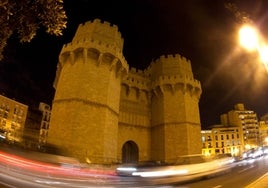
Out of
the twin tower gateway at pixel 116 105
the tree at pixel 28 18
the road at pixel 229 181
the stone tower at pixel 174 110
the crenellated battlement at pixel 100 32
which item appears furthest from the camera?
the stone tower at pixel 174 110

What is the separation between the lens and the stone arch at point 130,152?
81.6 feet

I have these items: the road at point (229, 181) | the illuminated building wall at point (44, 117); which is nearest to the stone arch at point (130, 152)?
the road at point (229, 181)

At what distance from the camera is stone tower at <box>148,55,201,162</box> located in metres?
23.6

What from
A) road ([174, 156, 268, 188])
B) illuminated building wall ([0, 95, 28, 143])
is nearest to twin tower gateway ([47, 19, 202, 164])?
road ([174, 156, 268, 188])

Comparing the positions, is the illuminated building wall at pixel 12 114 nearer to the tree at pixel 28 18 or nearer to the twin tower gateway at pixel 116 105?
the twin tower gateway at pixel 116 105

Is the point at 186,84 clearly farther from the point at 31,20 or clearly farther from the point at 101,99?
the point at 31,20

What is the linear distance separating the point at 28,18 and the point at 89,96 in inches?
525

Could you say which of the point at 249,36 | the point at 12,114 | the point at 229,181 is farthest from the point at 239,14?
the point at 12,114

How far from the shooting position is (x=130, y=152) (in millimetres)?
25281

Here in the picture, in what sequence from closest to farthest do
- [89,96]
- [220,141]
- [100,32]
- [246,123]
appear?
[89,96] → [100,32] → [220,141] → [246,123]

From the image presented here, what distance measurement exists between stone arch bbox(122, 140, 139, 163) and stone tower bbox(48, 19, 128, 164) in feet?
15.5

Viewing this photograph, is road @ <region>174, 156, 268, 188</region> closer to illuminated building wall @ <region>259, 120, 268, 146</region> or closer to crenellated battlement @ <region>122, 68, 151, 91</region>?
crenellated battlement @ <region>122, 68, 151, 91</region>

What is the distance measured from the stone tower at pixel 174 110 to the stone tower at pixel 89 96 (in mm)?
5380

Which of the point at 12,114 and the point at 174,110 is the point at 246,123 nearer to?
the point at 174,110
